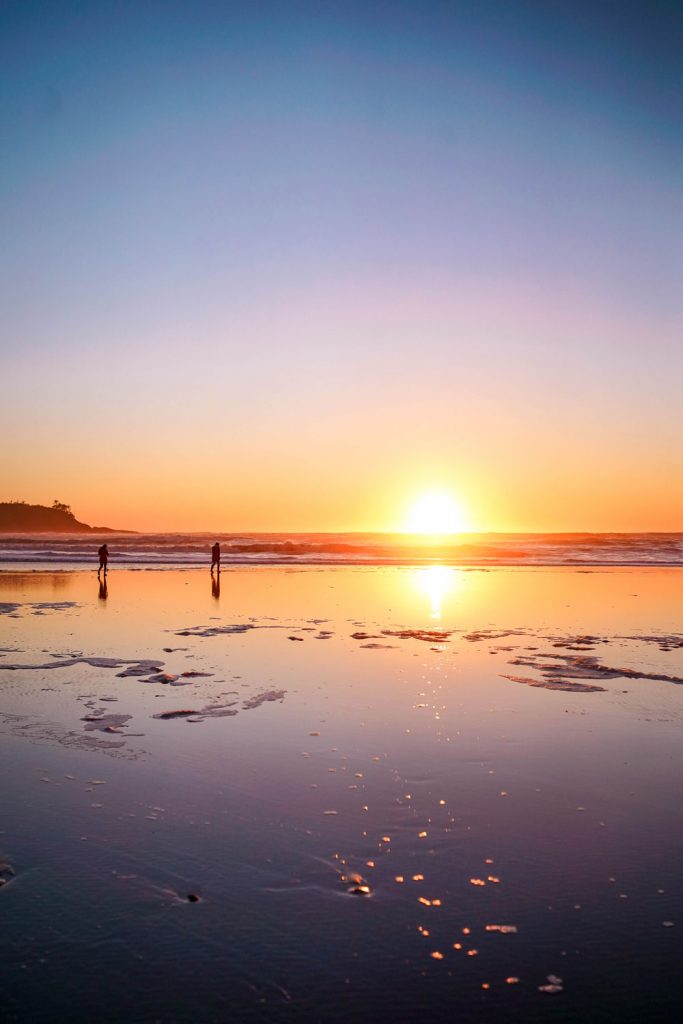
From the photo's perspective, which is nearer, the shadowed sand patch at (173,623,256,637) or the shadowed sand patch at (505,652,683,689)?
the shadowed sand patch at (505,652,683,689)

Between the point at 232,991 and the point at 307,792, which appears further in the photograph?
the point at 307,792

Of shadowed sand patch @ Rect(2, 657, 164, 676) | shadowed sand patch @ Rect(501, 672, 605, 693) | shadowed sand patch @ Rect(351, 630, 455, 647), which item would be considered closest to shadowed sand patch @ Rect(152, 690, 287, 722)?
shadowed sand patch @ Rect(2, 657, 164, 676)

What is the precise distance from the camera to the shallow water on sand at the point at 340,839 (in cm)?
412

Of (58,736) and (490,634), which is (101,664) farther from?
(490,634)

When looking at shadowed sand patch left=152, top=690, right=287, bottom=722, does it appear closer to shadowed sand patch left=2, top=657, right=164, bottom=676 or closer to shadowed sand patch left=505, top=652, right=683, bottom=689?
shadowed sand patch left=2, top=657, right=164, bottom=676

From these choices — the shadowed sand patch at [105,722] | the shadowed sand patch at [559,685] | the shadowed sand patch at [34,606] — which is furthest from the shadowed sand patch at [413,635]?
the shadowed sand patch at [34,606]

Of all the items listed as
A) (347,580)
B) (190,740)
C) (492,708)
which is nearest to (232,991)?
(190,740)

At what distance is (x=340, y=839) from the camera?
5.92m

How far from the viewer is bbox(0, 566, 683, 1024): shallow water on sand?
4117 millimetres

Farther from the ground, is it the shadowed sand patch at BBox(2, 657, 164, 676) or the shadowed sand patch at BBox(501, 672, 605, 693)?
the shadowed sand patch at BBox(2, 657, 164, 676)

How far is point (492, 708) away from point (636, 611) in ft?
47.8

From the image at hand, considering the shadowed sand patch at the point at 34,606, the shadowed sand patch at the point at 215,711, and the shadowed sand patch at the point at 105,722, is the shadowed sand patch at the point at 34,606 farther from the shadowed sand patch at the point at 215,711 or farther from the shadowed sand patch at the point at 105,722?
the shadowed sand patch at the point at 215,711

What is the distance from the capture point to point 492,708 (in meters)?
10.4

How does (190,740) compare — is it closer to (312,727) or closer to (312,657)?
(312,727)
